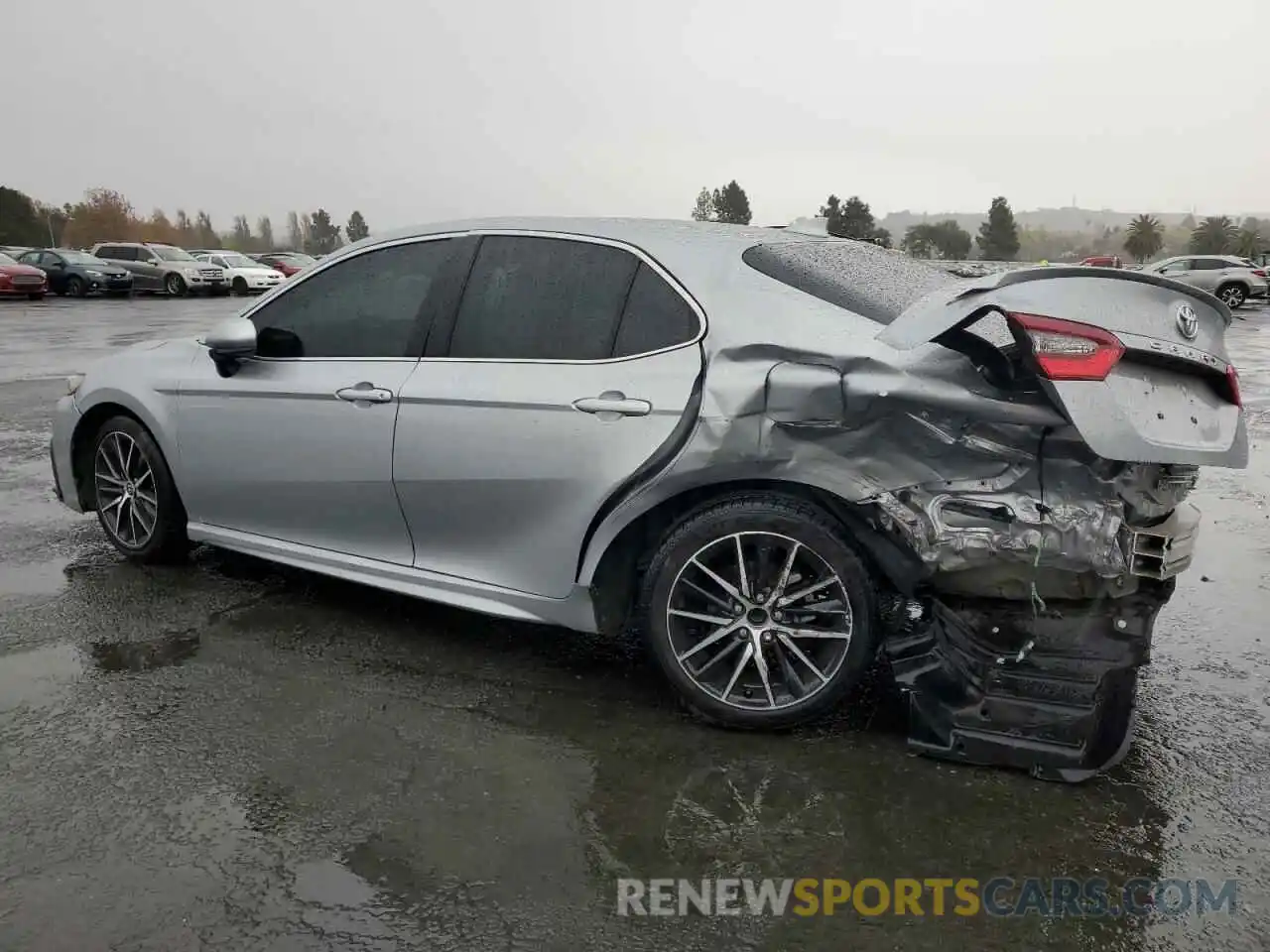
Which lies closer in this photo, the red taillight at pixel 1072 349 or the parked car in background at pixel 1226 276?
the red taillight at pixel 1072 349

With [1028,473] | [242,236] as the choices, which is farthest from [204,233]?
[1028,473]

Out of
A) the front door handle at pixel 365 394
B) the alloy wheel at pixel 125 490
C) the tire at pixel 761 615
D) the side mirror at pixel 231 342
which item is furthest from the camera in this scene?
the alloy wheel at pixel 125 490

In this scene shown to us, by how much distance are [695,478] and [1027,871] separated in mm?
1472

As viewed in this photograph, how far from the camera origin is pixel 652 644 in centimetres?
336

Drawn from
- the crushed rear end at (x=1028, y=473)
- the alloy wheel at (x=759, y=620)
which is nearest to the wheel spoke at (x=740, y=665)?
the alloy wheel at (x=759, y=620)

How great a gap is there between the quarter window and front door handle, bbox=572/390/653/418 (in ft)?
2.80

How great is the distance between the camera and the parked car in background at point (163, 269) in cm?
3325

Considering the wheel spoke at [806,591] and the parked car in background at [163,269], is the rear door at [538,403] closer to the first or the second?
the wheel spoke at [806,591]

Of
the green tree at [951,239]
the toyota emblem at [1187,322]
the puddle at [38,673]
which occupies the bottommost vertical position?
the puddle at [38,673]

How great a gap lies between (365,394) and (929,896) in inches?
104

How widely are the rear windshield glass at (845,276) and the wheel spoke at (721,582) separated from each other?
98 centimetres

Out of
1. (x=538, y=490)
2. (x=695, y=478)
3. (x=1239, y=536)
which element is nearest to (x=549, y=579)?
(x=538, y=490)

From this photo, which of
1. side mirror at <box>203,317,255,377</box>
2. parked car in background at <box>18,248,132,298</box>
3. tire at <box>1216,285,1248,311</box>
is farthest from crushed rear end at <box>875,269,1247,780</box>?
parked car in background at <box>18,248,132,298</box>

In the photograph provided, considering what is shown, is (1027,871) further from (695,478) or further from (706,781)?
(695,478)
